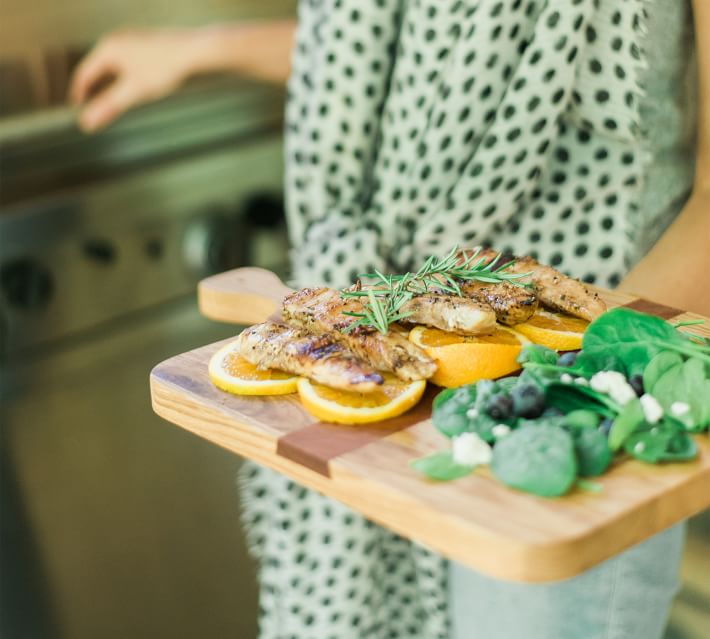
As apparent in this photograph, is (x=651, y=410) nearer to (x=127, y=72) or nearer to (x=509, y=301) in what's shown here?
(x=509, y=301)

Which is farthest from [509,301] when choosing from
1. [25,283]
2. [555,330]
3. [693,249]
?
[25,283]

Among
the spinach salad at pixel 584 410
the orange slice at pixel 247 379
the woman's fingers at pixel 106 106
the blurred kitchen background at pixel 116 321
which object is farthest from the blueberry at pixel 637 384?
the woman's fingers at pixel 106 106

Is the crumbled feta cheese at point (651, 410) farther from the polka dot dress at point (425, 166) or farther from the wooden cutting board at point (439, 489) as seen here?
the polka dot dress at point (425, 166)

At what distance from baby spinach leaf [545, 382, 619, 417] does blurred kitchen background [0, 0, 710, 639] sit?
0.85m

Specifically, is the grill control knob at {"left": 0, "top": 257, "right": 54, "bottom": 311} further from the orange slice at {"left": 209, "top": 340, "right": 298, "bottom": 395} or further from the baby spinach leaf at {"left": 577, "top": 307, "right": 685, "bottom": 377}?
the baby spinach leaf at {"left": 577, "top": 307, "right": 685, "bottom": 377}

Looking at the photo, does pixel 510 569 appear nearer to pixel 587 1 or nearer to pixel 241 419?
pixel 241 419

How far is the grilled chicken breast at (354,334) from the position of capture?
2.52 ft

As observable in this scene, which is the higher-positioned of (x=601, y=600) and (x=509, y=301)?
(x=509, y=301)

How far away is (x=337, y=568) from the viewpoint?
1212 millimetres

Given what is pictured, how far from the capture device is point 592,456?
0.65m

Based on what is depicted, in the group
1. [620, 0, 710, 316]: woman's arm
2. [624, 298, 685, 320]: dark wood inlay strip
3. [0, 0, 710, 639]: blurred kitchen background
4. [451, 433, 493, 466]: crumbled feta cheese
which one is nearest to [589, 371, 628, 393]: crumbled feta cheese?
[451, 433, 493, 466]: crumbled feta cheese

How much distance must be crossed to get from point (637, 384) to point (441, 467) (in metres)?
0.17

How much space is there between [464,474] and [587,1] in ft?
1.93

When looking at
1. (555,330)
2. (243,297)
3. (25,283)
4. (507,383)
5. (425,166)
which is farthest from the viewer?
(25,283)
